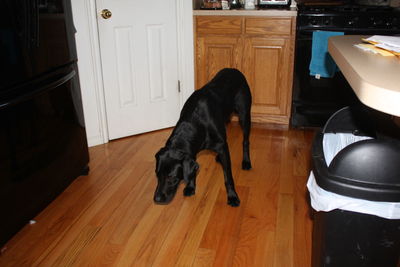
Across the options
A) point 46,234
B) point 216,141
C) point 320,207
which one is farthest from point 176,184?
point 320,207

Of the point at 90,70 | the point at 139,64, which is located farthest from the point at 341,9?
the point at 90,70

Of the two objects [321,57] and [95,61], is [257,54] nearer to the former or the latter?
[321,57]

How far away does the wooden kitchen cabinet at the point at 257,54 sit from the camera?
323 cm

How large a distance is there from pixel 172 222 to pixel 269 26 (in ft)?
6.25

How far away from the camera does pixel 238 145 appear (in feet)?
10.3

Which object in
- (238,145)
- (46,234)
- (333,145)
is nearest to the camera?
(333,145)

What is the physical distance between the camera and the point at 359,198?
1.07 meters

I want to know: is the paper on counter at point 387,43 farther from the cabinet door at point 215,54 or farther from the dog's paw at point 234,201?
the cabinet door at point 215,54

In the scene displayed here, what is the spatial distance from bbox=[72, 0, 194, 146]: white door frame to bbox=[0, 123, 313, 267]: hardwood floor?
0.34 metres

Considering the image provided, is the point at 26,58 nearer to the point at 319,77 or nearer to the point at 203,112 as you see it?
the point at 203,112

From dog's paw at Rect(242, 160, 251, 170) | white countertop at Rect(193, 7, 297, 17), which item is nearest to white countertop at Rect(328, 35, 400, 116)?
dog's paw at Rect(242, 160, 251, 170)

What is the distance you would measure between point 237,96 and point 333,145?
50.2 inches

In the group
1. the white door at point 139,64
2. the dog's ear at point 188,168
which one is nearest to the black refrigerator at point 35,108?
the white door at point 139,64

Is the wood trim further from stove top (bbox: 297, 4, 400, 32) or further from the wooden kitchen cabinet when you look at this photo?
stove top (bbox: 297, 4, 400, 32)
